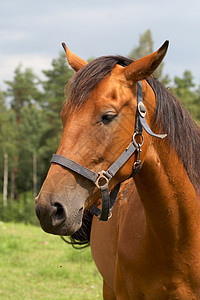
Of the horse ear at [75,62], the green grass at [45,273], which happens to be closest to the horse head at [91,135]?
the horse ear at [75,62]

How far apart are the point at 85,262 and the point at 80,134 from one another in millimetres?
6356

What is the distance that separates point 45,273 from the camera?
A: 24.3ft

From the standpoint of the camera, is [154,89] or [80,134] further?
[154,89]

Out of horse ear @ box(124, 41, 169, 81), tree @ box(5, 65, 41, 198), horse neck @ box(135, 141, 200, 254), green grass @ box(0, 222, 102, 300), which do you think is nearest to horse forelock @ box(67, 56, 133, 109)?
horse ear @ box(124, 41, 169, 81)

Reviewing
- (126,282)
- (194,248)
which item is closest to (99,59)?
(194,248)

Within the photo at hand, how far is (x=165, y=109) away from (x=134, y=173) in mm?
486

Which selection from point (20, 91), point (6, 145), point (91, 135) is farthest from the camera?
point (20, 91)

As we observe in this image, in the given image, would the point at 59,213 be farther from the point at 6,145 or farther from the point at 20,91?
the point at 20,91

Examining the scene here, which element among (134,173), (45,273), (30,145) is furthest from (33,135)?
(134,173)

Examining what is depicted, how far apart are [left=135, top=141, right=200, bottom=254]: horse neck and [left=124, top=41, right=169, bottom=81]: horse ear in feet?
1.45

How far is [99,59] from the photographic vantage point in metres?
2.32

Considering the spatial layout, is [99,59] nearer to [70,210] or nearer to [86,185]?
[86,185]

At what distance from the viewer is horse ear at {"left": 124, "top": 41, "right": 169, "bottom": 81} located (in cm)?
206

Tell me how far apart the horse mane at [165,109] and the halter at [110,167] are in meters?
0.20
